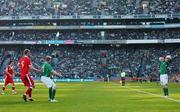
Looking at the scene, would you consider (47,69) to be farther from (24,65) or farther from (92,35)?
(92,35)

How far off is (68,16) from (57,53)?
26.8 feet

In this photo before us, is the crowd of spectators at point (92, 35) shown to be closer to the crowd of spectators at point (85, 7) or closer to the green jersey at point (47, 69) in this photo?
the crowd of spectators at point (85, 7)

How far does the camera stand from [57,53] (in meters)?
104

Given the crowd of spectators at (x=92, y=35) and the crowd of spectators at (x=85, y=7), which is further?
the crowd of spectators at (x=85, y=7)

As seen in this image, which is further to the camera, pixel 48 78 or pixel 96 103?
pixel 48 78

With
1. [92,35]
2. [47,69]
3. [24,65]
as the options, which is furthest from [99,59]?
[47,69]

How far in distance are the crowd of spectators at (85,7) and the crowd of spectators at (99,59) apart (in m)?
7.53

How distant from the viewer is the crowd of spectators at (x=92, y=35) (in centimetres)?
10325

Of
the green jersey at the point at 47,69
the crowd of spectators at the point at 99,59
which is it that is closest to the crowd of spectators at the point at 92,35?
the crowd of spectators at the point at 99,59

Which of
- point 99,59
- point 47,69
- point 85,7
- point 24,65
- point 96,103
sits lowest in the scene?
point 96,103

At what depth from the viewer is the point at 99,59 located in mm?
99875

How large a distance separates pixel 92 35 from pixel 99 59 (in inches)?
305

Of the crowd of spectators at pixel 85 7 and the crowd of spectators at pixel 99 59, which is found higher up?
the crowd of spectators at pixel 85 7

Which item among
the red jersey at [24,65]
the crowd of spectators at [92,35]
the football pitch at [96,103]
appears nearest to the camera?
the football pitch at [96,103]
